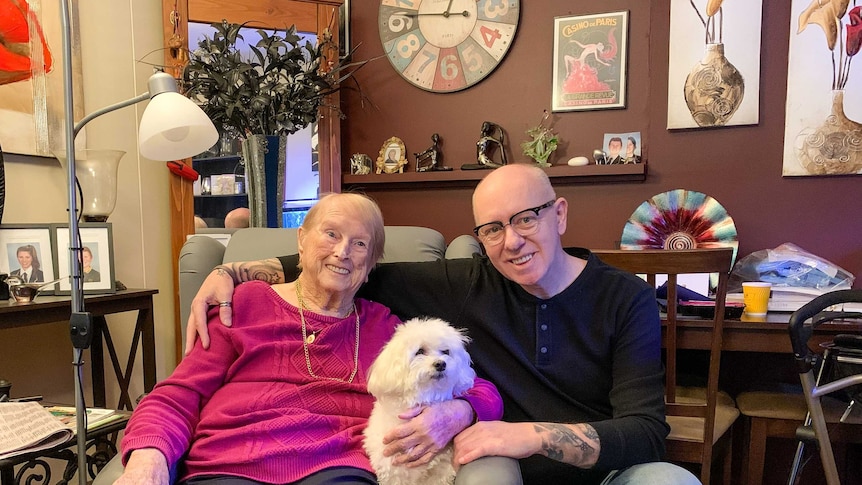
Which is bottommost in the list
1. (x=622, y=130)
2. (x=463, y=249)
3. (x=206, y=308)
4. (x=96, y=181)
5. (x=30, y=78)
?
(x=206, y=308)

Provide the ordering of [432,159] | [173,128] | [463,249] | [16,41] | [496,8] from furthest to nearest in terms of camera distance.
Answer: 1. [432,159]
2. [496,8]
3. [16,41]
4. [463,249]
5. [173,128]

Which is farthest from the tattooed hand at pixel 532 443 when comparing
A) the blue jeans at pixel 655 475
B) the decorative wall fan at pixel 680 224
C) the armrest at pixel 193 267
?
the decorative wall fan at pixel 680 224

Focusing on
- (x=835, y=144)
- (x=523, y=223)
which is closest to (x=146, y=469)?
(x=523, y=223)

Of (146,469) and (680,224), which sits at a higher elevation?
(680,224)

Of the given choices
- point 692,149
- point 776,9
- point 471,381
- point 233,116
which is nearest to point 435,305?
point 471,381

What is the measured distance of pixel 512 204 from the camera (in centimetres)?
136

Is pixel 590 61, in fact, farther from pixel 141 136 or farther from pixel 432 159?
pixel 141 136

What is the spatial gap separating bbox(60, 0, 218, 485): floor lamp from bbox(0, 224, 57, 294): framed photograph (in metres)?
0.94

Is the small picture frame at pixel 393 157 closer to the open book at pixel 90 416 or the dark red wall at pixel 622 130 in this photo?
the dark red wall at pixel 622 130

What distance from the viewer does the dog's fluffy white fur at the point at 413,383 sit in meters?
1.17

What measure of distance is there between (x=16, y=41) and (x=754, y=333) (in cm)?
287

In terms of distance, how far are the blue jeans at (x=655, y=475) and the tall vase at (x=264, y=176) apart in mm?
1906

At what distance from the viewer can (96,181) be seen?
Answer: 86.4 inches

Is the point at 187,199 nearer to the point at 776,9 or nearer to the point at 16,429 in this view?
the point at 16,429
